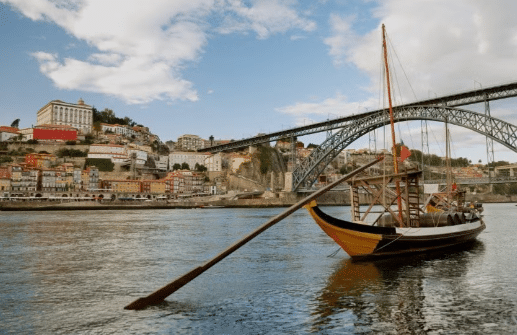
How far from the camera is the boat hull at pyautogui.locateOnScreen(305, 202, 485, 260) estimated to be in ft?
35.8

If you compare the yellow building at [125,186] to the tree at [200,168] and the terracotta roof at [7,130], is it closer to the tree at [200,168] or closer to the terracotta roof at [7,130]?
the tree at [200,168]

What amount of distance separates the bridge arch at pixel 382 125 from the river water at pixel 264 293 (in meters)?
14.0

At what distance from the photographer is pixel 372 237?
11156 millimetres

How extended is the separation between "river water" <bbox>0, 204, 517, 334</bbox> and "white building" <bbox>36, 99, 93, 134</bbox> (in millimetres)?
95568

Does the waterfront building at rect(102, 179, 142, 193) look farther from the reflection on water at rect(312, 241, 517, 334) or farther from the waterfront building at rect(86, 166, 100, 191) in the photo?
the reflection on water at rect(312, 241, 517, 334)

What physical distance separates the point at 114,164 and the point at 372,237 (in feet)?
262

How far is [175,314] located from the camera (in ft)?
21.3

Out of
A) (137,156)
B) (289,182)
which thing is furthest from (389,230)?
(137,156)

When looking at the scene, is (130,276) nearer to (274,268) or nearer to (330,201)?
(274,268)

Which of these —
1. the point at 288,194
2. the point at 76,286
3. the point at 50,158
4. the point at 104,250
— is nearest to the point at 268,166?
the point at 288,194

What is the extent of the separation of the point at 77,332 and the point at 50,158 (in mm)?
83422

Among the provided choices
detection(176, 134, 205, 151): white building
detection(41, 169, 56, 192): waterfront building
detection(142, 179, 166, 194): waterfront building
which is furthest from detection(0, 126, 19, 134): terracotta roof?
detection(142, 179, 166, 194): waterfront building

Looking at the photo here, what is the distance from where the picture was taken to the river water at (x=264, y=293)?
19.7ft

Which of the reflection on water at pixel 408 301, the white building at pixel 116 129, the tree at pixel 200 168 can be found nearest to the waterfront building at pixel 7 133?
the white building at pixel 116 129
